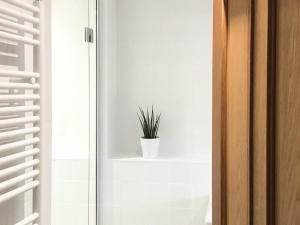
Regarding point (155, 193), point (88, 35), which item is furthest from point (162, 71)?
point (155, 193)

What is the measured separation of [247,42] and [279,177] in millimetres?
402

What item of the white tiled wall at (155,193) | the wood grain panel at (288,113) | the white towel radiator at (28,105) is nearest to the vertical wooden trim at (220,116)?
the wood grain panel at (288,113)

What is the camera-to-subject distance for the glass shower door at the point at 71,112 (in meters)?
2.77

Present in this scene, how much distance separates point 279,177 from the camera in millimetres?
962

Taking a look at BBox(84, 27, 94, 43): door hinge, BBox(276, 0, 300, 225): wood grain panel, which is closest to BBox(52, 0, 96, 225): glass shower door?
BBox(84, 27, 94, 43): door hinge

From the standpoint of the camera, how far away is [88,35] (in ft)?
9.27

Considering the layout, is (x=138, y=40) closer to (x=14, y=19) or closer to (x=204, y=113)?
(x=204, y=113)

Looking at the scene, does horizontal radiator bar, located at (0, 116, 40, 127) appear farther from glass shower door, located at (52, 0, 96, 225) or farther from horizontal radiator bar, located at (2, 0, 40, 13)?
glass shower door, located at (52, 0, 96, 225)

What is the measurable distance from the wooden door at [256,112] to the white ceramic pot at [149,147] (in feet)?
5.08

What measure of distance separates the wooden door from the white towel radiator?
642 millimetres

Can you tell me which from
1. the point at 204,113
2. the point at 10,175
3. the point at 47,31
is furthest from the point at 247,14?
the point at 204,113

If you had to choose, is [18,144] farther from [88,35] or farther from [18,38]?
[88,35]

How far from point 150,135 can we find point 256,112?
6.22 ft

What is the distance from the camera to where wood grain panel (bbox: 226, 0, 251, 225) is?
1.12 m
